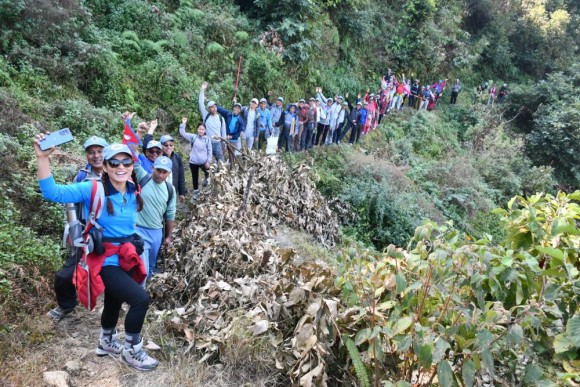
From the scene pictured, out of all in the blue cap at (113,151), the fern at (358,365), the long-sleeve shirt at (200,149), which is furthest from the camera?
the long-sleeve shirt at (200,149)

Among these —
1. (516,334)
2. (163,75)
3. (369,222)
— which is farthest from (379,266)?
(163,75)

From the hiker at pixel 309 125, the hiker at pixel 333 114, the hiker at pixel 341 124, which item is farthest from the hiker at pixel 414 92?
the hiker at pixel 309 125

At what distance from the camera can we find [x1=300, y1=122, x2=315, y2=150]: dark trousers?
13453 millimetres

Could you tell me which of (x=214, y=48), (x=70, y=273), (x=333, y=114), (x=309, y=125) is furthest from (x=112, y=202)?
(x=333, y=114)

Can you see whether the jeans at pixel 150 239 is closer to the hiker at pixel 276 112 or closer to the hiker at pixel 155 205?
the hiker at pixel 155 205

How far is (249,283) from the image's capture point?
16.0 feet

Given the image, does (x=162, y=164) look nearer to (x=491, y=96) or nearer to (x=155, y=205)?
(x=155, y=205)

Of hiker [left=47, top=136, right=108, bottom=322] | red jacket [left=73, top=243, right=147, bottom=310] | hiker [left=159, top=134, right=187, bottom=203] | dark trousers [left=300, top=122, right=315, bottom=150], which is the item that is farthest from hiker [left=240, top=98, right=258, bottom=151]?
red jacket [left=73, top=243, right=147, bottom=310]

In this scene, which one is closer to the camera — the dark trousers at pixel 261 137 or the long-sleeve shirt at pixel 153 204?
the long-sleeve shirt at pixel 153 204

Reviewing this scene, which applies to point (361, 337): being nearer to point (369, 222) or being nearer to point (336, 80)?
point (369, 222)

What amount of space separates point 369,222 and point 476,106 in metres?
16.9

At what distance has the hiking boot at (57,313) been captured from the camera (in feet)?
14.3

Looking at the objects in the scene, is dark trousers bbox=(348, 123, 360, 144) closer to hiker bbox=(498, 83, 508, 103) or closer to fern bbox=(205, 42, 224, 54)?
fern bbox=(205, 42, 224, 54)

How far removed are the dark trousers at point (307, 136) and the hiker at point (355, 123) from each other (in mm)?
2467
